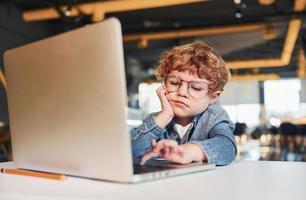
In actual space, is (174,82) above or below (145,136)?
above

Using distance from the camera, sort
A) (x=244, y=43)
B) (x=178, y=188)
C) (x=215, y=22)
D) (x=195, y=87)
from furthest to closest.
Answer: (x=244, y=43)
(x=215, y=22)
(x=195, y=87)
(x=178, y=188)

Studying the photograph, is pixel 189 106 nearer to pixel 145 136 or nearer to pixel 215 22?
pixel 145 136

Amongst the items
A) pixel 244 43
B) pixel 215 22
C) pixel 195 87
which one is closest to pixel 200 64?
pixel 195 87

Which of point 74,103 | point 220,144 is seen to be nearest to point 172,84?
point 220,144

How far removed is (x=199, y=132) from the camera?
103 centimetres

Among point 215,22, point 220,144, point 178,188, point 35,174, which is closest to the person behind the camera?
point 178,188

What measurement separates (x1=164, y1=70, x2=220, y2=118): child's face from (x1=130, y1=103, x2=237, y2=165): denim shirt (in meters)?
0.03

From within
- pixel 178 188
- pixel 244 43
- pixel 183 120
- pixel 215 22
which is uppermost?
pixel 215 22

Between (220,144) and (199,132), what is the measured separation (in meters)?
0.12

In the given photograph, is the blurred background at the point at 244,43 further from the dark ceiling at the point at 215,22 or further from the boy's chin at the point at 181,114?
the boy's chin at the point at 181,114

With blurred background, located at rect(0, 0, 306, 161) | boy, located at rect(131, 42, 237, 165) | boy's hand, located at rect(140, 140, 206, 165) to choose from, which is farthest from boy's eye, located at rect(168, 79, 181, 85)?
blurred background, located at rect(0, 0, 306, 161)

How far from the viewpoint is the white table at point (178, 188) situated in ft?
1.76

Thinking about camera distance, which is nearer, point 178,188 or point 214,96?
point 178,188

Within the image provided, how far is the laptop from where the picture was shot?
573 mm
